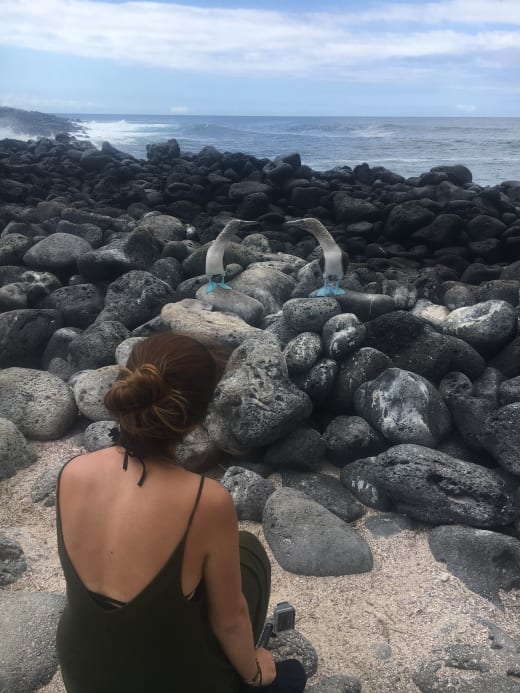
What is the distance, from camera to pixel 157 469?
5.29ft

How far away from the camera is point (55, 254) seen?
22.8 ft

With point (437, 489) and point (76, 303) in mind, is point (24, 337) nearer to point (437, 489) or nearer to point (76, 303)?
point (76, 303)

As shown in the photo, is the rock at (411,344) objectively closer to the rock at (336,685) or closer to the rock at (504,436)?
the rock at (504,436)

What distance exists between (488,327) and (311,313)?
1401 millimetres

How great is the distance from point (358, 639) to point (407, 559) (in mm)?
661

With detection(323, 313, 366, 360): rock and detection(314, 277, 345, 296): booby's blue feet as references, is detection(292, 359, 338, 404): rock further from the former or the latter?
detection(314, 277, 345, 296): booby's blue feet

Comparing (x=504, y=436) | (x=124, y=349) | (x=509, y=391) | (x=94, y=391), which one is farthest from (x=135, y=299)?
(x=504, y=436)

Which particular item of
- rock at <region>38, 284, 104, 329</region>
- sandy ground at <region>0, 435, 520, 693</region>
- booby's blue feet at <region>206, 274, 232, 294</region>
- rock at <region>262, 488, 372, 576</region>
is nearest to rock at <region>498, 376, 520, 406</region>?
sandy ground at <region>0, 435, 520, 693</region>

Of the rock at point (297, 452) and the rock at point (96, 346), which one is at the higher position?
the rock at point (96, 346)

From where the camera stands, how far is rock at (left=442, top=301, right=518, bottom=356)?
4.69m

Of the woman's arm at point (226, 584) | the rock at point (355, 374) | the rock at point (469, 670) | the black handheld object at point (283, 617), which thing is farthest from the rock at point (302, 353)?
the woman's arm at point (226, 584)

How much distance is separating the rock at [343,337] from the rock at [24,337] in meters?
2.64

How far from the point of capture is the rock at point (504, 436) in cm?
351

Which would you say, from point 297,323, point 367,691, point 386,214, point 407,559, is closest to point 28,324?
point 297,323
